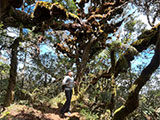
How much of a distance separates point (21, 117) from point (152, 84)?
18682mm

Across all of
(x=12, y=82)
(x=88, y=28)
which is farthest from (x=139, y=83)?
(x=12, y=82)

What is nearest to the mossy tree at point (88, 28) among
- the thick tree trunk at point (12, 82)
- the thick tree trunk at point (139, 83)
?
the thick tree trunk at point (139, 83)

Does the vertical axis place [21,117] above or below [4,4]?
below

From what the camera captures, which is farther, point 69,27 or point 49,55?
point 49,55

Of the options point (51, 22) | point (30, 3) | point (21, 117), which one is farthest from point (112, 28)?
point (21, 117)

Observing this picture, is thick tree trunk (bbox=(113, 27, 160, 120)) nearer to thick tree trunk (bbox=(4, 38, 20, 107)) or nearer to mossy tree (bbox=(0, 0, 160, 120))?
mossy tree (bbox=(0, 0, 160, 120))

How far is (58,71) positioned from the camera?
17.4m

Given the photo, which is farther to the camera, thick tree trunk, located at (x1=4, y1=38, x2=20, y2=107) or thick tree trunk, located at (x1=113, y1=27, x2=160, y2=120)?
thick tree trunk, located at (x1=4, y1=38, x2=20, y2=107)

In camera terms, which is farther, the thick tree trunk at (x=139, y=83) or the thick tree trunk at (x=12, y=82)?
the thick tree trunk at (x=12, y=82)

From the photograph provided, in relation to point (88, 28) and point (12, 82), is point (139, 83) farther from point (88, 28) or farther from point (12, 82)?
point (12, 82)

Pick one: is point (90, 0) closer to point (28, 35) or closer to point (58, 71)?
point (28, 35)

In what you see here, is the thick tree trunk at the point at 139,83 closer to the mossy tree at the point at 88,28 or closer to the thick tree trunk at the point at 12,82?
the mossy tree at the point at 88,28

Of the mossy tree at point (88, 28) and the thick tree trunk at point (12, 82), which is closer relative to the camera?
the mossy tree at point (88, 28)

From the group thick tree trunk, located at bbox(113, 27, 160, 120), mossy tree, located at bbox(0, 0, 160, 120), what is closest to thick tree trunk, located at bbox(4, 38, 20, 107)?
mossy tree, located at bbox(0, 0, 160, 120)
